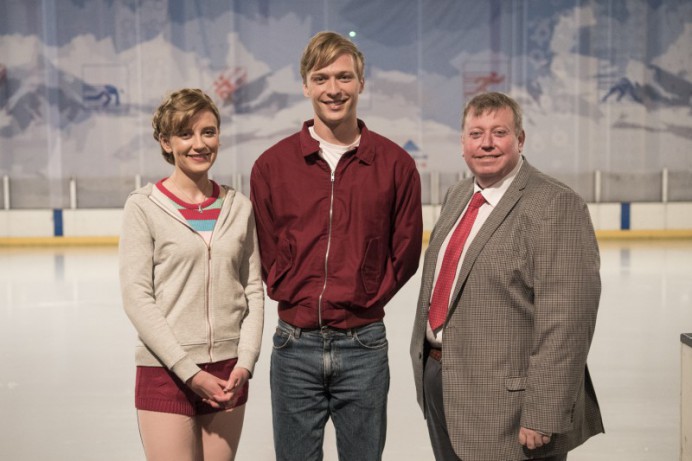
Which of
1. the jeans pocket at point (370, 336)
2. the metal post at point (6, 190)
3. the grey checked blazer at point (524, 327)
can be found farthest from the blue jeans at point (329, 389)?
the metal post at point (6, 190)

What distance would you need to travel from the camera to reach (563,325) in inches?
70.7

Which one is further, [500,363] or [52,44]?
[52,44]

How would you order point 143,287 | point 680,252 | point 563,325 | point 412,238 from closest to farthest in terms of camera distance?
point 563,325 → point 143,287 → point 412,238 → point 680,252

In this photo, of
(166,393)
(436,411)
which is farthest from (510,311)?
(166,393)

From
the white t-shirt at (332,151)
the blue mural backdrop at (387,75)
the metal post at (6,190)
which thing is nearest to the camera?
the white t-shirt at (332,151)

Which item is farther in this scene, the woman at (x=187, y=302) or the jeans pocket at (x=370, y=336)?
the jeans pocket at (x=370, y=336)

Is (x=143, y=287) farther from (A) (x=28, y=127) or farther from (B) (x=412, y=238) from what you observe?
→ (A) (x=28, y=127)

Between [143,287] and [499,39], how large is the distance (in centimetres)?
1059

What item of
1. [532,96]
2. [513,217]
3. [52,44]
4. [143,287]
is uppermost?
[52,44]

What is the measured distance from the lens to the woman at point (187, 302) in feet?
6.50

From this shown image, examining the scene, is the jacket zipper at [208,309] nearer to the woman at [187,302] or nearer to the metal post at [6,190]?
the woman at [187,302]

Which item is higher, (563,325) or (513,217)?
(513,217)

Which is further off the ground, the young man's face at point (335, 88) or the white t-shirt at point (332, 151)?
the young man's face at point (335, 88)

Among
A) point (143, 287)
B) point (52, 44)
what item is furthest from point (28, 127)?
point (143, 287)
